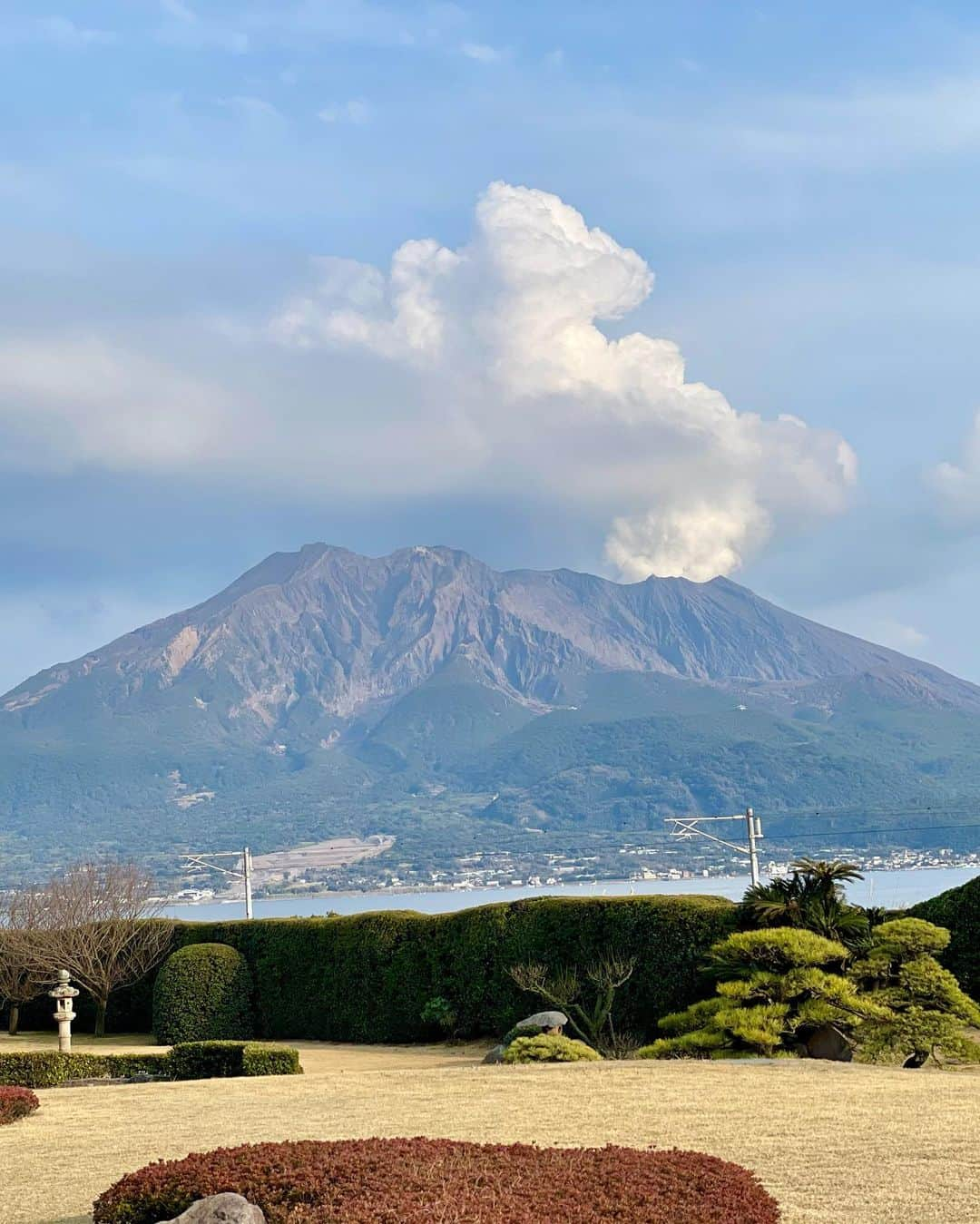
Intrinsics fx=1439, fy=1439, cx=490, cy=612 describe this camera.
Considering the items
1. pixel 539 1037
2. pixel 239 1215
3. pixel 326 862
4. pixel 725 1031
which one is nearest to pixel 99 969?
pixel 539 1037

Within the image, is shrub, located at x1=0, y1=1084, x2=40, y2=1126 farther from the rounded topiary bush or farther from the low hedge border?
the rounded topiary bush

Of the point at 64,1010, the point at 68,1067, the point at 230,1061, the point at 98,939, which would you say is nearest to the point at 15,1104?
the point at 230,1061

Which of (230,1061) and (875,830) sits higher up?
(875,830)

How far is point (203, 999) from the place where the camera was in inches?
1192

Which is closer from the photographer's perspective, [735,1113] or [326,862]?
[735,1113]

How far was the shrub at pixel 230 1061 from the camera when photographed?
20922mm

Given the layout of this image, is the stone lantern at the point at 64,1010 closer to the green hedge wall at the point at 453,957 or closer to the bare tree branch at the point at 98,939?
the bare tree branch at the point at 98,939

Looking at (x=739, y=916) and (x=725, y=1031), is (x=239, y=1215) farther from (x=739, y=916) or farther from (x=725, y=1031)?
(x=739, y=916)

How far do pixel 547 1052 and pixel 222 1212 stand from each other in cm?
1211

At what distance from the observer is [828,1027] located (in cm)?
1859

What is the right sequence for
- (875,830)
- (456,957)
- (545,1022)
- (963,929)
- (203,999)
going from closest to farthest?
(545,1022), (963,929), (456,957), (203,999), (875,830)

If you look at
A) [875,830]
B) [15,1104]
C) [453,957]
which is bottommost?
[15,1104]

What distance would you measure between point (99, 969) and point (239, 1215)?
26063mm

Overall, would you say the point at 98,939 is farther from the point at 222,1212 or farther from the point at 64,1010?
the point at 222,1212
